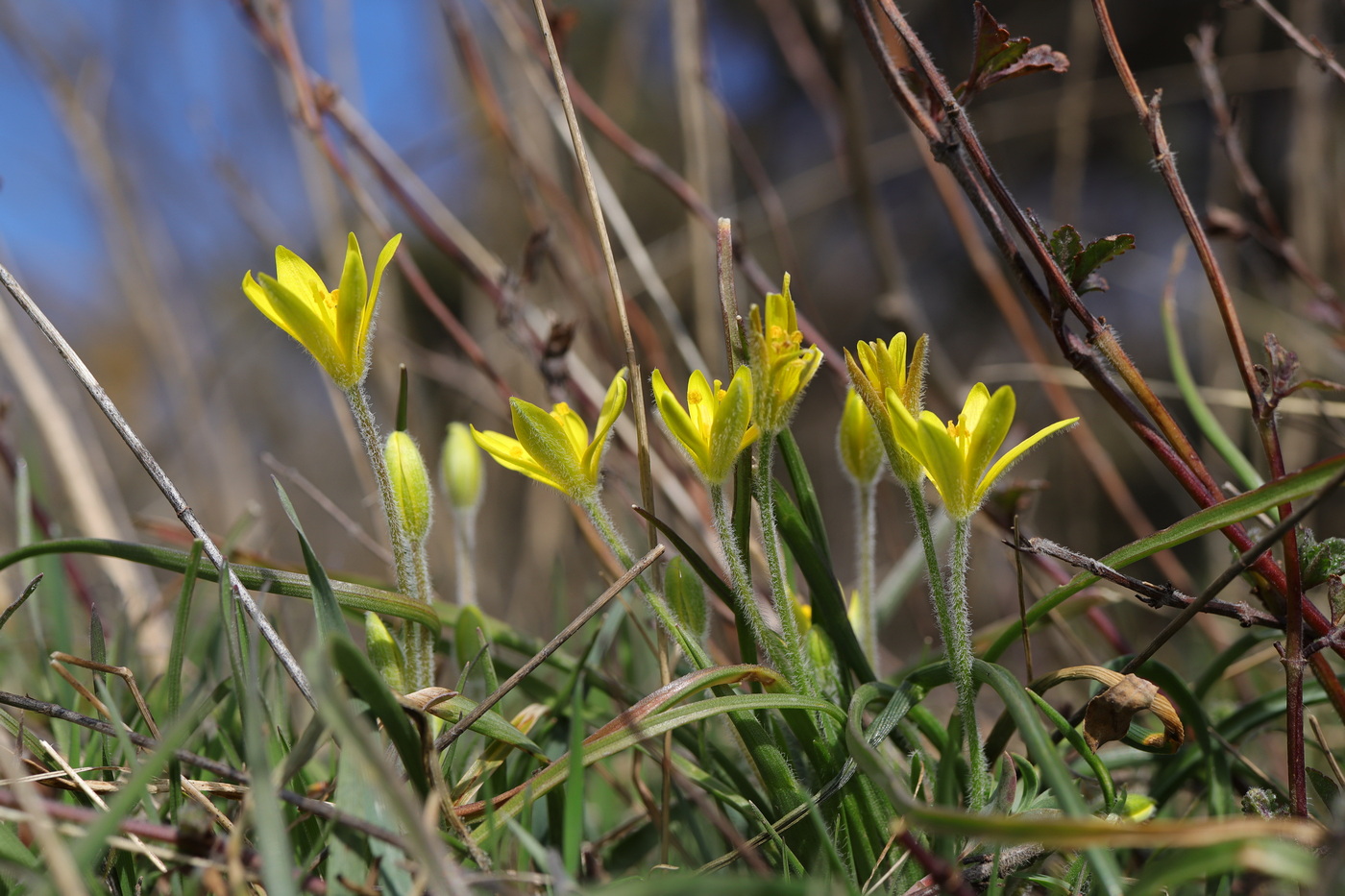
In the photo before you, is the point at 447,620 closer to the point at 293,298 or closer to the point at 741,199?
the point at 293,298

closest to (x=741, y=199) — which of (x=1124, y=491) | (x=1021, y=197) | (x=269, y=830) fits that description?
(x=1021, y=197)

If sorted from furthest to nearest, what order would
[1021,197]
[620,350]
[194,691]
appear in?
[1021,197] < [620,350] < [194,691]

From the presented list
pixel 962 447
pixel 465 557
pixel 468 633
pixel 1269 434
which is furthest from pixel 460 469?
pixel 1269 434

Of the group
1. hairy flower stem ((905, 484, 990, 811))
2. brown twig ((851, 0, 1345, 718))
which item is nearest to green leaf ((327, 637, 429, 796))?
hairy flower stem ((905, 484, 990, 811))

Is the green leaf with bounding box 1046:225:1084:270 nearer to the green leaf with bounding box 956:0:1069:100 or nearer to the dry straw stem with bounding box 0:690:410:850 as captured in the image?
the green leaf with bounding box 956:0:1069:100

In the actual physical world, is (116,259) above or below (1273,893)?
above

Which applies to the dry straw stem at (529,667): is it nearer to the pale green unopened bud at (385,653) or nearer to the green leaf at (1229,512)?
the pale green unopened bud at (385,653)

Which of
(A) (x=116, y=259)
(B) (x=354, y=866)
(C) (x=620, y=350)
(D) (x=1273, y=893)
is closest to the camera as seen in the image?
(B) (x=354, y=866)
